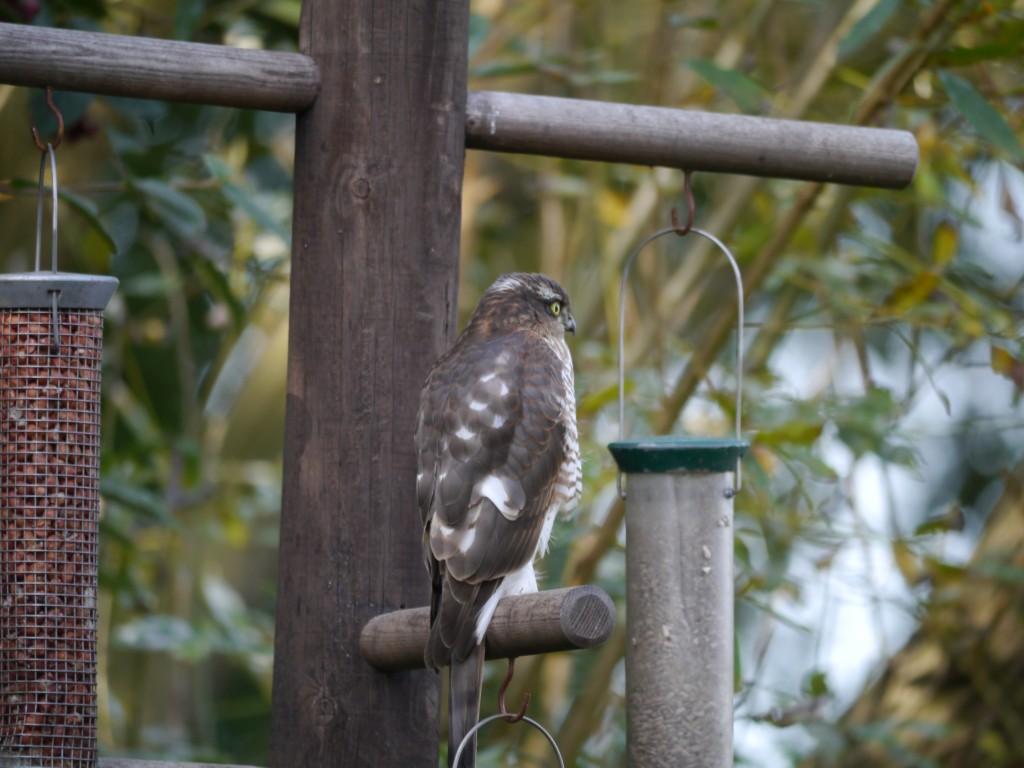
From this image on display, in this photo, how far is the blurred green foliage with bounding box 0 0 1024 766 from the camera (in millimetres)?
3502

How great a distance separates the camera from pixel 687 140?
2.52 metres

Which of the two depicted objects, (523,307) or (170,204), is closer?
(523,307)

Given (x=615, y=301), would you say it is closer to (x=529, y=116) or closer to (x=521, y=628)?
(x=529, y=116)

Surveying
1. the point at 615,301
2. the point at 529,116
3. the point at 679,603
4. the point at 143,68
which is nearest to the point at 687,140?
the point at 529,116

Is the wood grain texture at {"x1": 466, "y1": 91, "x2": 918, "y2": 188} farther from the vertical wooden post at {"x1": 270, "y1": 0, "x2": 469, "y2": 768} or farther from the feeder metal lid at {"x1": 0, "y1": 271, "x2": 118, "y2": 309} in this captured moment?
the feeder metal lid at {"x1": 0, "y1": 271, "x2": 118, "y2": 309}

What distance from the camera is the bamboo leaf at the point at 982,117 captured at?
2.88 m

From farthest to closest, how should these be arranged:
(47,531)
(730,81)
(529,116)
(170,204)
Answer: (170,204)
(730,81)
(529,116)
(47,531)

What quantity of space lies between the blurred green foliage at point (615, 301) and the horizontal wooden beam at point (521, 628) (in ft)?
3.92

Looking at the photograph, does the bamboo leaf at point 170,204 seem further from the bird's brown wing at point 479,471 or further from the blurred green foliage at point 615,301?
the bird's brown wing at point 479,471

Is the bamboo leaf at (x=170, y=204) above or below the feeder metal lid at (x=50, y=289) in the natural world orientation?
above

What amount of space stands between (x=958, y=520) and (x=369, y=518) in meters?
2.25

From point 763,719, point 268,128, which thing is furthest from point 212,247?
point 763,719

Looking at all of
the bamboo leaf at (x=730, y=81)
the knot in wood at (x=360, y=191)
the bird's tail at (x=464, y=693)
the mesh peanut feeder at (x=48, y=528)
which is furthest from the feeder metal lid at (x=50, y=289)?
the bamboo leaf at (x=730, y=81)

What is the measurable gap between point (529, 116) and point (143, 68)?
69 centimetres
